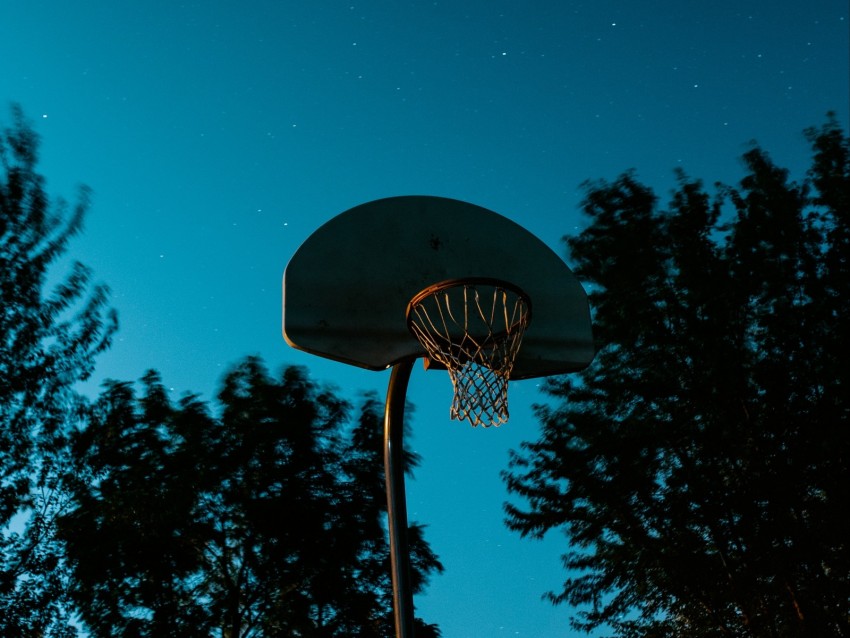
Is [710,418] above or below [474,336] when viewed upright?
above

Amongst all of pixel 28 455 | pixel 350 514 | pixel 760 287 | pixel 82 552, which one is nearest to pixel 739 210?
pixel 760 287

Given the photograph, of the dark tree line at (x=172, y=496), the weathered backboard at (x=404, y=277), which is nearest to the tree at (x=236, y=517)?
the dark tree line at (x=172, y=496)

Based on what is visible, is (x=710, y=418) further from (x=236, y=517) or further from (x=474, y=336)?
(x=236, y=517)

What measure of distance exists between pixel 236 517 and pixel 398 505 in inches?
329

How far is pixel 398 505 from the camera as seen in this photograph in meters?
3.38

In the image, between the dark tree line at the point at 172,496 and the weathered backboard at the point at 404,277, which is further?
the dark tree line at the point at 172,496

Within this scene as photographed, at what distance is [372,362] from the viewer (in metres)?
3.60

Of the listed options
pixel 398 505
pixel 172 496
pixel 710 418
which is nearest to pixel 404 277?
pixel 398 505

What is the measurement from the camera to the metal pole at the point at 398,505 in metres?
3.20

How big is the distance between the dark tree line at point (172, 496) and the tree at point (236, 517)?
0.07ft

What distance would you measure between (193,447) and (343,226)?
8.47m

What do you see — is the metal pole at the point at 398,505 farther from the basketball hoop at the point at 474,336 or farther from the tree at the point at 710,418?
the tree at the point at 710,418

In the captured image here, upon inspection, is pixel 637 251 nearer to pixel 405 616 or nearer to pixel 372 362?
pixel 372 362

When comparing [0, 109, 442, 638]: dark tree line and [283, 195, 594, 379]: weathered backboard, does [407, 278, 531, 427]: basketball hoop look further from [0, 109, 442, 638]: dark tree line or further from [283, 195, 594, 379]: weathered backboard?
[0, 109, 442, 638]: dark tree line
